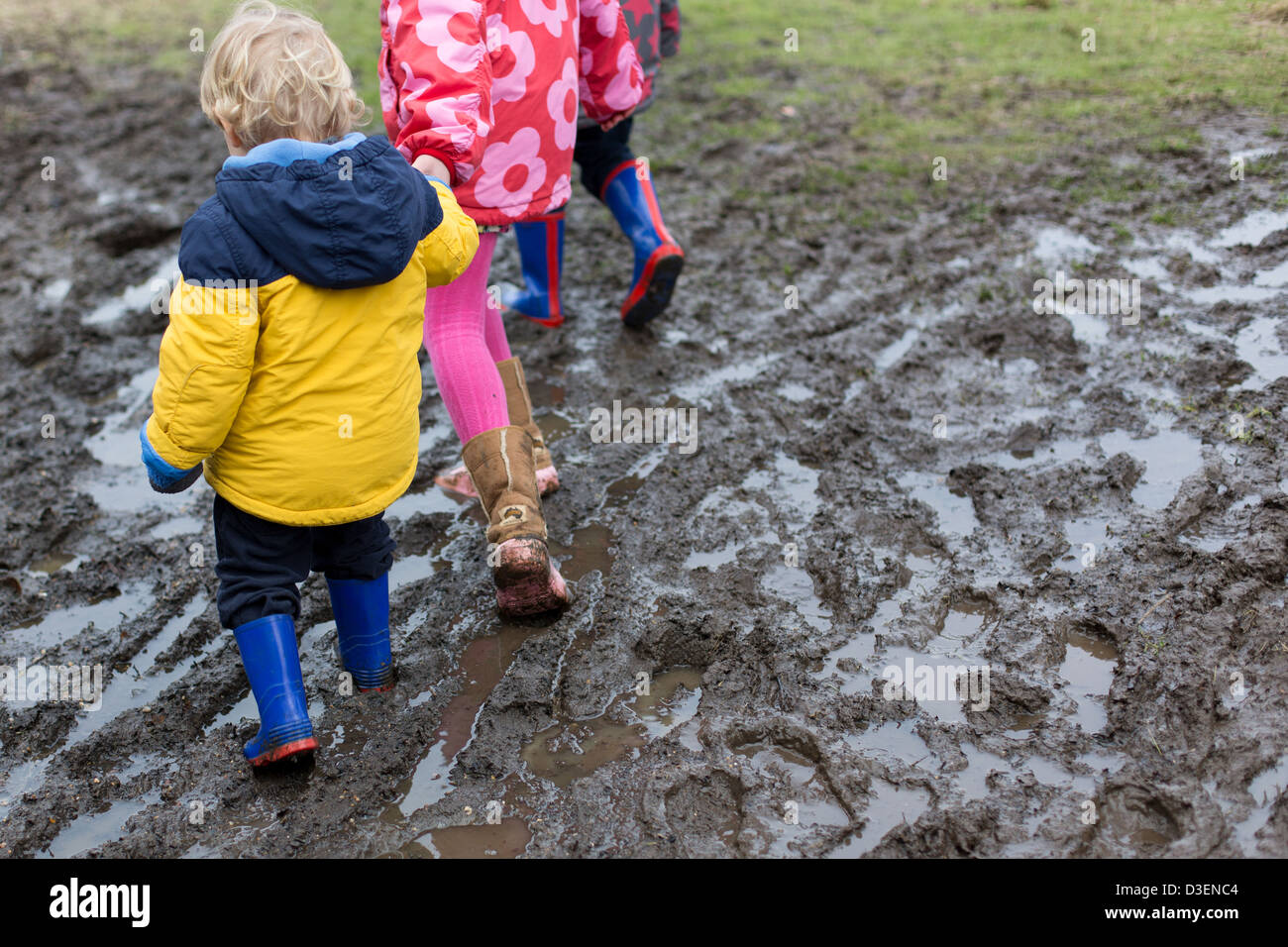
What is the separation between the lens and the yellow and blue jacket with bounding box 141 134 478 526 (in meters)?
2.06

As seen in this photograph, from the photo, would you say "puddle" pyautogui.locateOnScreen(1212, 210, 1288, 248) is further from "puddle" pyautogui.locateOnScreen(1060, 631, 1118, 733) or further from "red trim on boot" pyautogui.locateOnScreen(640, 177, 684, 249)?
"puddle" pyautogui.locateOnScreen(1060, 631, 1118, 733)

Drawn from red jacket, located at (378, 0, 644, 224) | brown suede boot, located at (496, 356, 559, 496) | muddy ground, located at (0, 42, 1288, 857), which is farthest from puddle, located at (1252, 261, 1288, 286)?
brown suede boot, located at (496, 356, 559, 496)

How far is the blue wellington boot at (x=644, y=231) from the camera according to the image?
394 centimetres

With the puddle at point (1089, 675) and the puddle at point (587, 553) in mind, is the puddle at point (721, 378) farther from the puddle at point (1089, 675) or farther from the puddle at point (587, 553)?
the puddle at point (1089, 675)

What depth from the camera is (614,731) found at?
2.44m

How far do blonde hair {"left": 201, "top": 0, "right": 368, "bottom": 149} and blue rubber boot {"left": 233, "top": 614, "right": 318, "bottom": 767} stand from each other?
1.04 meters

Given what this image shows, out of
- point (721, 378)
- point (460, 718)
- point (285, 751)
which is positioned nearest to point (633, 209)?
point (721, 378)

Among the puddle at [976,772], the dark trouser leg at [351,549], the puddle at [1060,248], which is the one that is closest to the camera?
the puddle at [976,772]

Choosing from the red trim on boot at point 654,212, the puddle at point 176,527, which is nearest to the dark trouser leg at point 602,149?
the red trim on boot at point 654,212

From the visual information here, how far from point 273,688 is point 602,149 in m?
2.50

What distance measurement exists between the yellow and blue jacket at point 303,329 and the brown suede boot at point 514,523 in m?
0.42

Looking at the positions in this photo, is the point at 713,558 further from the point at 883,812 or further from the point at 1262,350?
the point at 1262,350
